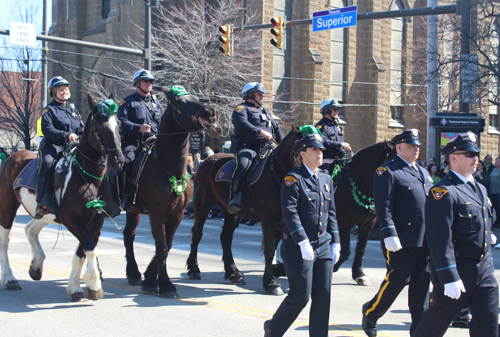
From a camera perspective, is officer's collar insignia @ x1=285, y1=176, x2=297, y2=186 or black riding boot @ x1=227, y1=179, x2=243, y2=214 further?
black riding boot @ x1=227, y1=179, x2=243, y2=214

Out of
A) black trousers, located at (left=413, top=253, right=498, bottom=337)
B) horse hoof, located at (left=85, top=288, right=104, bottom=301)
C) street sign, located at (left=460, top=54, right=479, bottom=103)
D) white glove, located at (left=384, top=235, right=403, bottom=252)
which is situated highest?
street sign, located at (left=460, top=54, right=479, bottom=103)

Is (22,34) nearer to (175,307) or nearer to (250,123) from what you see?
(250,123)

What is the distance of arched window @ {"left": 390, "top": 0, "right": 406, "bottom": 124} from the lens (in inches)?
1512

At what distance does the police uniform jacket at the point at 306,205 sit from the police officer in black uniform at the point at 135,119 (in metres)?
3.51

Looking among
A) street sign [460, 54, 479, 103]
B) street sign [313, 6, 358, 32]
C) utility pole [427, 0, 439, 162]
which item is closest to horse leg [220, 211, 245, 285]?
street sign [313, 6, 358, 32]

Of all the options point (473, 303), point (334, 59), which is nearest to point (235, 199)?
point (473, 303)

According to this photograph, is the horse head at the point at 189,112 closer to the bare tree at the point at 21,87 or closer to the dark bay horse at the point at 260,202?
the dark bay horse at the point at 260,202

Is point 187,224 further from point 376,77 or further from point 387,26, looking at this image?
point 387,26

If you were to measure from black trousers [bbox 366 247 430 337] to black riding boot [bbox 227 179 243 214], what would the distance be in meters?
3.23

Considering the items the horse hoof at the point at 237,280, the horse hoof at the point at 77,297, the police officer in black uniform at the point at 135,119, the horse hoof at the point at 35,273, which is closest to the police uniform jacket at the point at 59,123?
the police officer in black uniform at the point at 135,119

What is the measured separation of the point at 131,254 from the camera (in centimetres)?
860

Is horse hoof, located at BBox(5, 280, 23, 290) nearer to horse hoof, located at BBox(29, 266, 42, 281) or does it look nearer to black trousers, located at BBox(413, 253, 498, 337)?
horse hoof, located at BBox(29, 266, 42, 281)

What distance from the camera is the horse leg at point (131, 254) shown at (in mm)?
8445

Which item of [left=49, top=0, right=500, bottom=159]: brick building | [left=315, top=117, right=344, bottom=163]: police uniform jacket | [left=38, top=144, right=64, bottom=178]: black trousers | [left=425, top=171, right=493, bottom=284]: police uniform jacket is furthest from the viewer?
[left=49, top=0, right=500, bottom=159]: brick building
